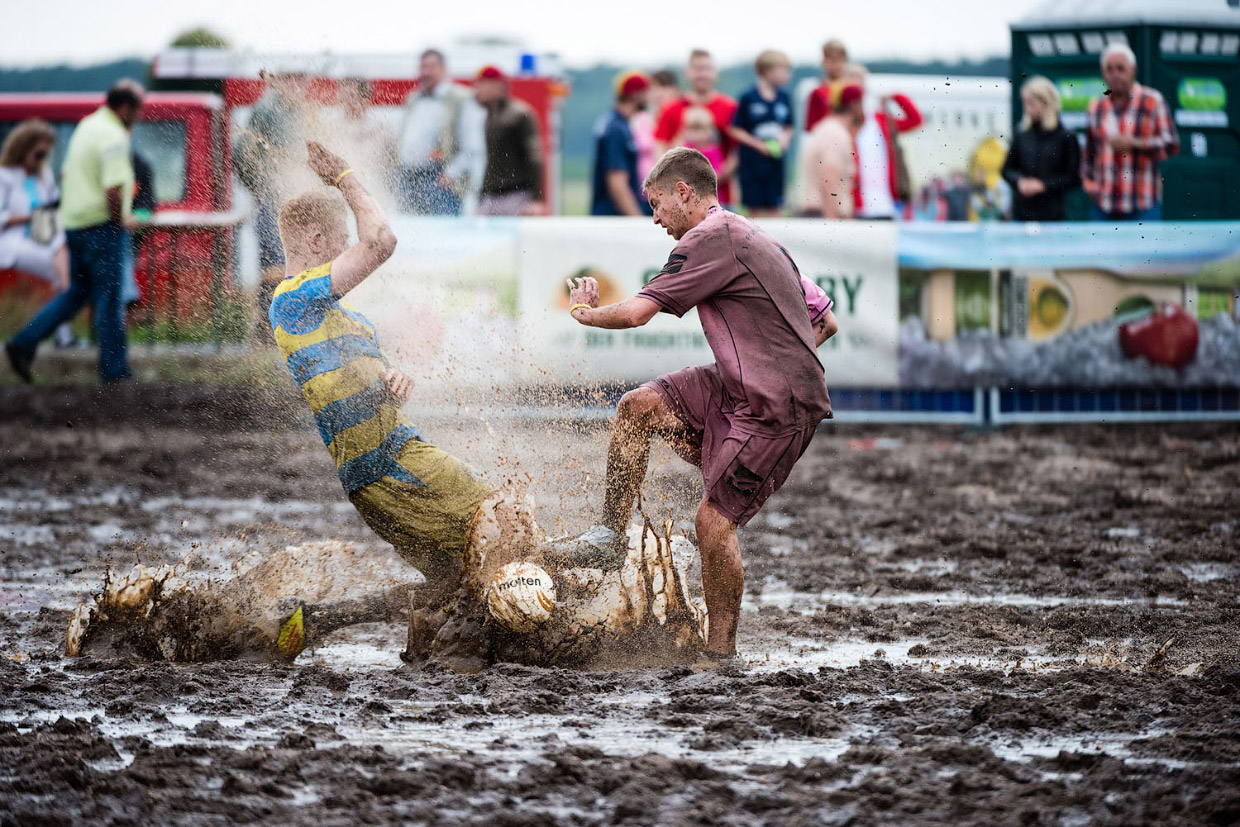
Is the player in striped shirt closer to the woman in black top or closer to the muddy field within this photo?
the muddy field

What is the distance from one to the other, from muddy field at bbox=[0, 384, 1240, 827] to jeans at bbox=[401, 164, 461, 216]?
4377 millimetres

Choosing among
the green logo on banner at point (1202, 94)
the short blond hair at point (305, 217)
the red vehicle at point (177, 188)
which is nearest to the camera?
the short blond hair at point (305, 217)

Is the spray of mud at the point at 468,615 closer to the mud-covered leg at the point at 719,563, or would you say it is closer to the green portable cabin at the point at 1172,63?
the mud-covered leg at the point at 719,563

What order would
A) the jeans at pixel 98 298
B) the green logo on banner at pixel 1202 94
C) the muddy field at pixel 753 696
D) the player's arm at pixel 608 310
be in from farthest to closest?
the green logo on banner at pixel 1202 94 → the jeans at pixel 98 298 → the player's arm at pixel 608 310 → the muddy field at pixel 753 696

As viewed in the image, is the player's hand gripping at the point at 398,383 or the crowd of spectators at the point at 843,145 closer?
the player's hand gripping at the point at 398,383

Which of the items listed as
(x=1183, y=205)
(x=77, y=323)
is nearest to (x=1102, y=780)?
(x=1183, y=205)

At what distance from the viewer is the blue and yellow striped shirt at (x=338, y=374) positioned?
567 centimetres

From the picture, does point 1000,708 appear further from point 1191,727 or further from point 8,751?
point 8,751

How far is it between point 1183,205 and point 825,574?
8.58 m

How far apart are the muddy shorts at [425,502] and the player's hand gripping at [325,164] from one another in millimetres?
1055

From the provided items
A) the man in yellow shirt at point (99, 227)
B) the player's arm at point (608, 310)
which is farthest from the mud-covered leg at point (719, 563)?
the man in yellow shirt at point (99, 227)

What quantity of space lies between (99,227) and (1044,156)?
28.9ft

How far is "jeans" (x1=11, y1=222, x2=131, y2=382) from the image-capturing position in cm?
1447

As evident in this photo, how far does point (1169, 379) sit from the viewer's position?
12586mm
